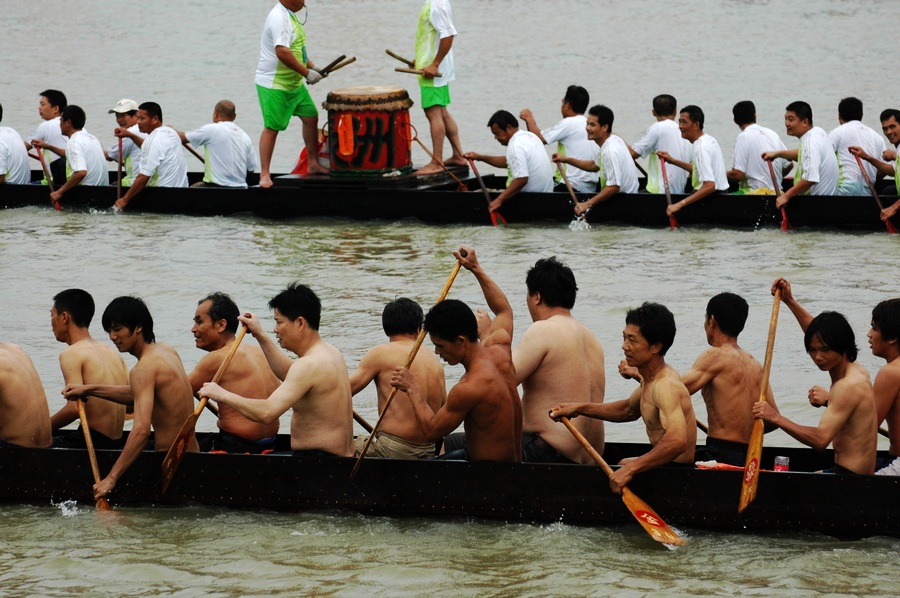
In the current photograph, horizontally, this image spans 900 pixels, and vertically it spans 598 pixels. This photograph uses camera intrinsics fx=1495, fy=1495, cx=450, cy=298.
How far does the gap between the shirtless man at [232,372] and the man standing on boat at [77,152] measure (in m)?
7.21

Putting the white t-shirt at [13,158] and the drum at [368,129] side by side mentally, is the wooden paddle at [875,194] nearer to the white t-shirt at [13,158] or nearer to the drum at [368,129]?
the drum at [368,129]

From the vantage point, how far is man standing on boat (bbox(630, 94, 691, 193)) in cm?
1332

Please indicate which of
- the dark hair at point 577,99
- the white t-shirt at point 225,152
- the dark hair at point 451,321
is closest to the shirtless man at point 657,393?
the dark hair at point 451,321

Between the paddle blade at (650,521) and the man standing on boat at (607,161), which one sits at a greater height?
the man standing on boat at (607,161)

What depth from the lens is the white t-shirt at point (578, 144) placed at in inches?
535

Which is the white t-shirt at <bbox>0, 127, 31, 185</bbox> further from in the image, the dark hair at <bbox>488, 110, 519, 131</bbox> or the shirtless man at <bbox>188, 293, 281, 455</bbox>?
the shirtless man at <bbox>188, 293, 281, 455</bbox>

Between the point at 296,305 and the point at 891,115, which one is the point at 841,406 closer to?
the point at 296,305

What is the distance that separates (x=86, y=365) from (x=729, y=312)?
310 cm

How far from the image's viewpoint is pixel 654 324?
6539mm

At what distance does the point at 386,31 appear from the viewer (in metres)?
28.8

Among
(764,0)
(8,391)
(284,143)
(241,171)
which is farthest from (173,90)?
(8,391)

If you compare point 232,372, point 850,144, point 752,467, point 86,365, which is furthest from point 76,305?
point 850,144

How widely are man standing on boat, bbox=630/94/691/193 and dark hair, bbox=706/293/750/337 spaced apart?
6487 millimetres

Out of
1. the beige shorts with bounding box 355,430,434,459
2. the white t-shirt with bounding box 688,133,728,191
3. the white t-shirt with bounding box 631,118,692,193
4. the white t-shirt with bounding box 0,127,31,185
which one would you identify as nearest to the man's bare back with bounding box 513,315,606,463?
the beige shorts with bounding box 355,430,434,459
